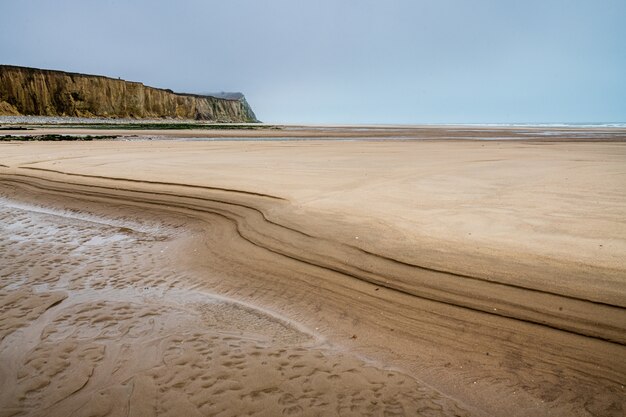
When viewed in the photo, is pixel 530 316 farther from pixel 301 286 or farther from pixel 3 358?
pixel 3 358

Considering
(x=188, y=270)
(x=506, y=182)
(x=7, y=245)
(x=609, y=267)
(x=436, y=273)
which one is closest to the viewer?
(x=609, y=267)

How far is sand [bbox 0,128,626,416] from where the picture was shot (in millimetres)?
2320

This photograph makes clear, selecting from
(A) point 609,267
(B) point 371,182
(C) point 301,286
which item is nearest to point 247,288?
(C) point 301,286

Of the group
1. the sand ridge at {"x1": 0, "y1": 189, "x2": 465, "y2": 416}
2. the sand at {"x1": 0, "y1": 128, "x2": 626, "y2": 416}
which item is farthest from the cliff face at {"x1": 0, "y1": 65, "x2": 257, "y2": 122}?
the sand ridge at {"x1": 0, "y1": 189, "x2": 465, "y2": 416}

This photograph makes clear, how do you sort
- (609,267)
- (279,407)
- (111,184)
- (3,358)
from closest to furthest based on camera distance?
(279,407), (3,358), (609,267), (111,184)

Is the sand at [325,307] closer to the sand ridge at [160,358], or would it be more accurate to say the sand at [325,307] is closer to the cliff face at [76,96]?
the sand ridge at [160,358]

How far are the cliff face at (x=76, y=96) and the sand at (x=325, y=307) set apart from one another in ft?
258

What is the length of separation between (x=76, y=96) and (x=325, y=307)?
85906mm

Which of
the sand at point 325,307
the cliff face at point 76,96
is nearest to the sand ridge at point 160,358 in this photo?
the sand at point 325,307

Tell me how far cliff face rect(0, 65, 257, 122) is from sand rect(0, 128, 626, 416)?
78.5m

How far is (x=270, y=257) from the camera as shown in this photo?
441cm

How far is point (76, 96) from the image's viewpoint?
236 feet

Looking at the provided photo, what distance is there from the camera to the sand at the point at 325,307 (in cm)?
232

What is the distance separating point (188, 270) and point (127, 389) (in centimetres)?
205
